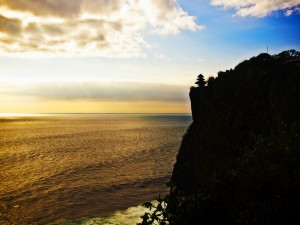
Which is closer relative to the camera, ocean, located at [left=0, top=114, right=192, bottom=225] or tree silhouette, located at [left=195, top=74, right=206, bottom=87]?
ocean, located at [left=0, top=114, right=192, bottom=225]

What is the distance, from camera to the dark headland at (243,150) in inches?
336

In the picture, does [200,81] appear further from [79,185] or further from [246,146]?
[246,146]

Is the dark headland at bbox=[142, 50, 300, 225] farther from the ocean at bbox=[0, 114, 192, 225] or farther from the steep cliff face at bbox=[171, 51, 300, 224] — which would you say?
the ocean at bbox=[0, 114, 192, 225]

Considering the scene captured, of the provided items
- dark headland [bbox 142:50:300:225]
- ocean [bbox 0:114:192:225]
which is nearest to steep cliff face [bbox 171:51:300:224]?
dark headland [bbox 142:50:300:225]

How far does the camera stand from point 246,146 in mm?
13625

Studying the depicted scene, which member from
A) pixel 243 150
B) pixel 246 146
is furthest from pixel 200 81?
pixel 246 146

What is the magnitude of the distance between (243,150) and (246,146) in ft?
49.6

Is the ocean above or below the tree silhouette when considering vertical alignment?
below

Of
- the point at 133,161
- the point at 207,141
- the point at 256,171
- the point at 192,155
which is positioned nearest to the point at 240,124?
the point at 207,141

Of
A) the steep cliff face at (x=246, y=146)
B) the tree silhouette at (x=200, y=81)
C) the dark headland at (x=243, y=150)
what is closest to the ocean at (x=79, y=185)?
the dark headland at (x=243, y=150)

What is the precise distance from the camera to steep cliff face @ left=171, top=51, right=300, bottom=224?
861 centimetres

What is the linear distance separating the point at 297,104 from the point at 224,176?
76.7 ft

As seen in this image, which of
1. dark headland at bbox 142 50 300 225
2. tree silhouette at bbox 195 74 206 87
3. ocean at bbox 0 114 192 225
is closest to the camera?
dark headland at bbox 142 50 300 225

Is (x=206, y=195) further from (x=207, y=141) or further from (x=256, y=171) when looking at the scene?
(x=207, y=141)
